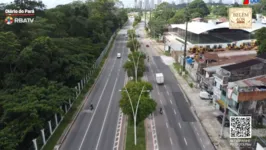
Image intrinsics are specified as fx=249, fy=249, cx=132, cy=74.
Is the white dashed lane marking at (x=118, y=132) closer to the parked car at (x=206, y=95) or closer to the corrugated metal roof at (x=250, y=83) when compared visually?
the parked car at (x=206, y=95)

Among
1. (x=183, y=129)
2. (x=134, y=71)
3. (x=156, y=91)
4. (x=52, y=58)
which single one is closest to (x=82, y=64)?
(x=52, y=58)

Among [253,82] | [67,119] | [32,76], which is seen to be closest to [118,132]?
[67,119]

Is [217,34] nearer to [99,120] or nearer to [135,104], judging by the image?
[99,120]

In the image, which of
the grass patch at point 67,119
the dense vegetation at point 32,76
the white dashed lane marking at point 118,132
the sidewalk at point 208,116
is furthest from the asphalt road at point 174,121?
the dense vegetation at point 32,76

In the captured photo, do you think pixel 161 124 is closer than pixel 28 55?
Yes

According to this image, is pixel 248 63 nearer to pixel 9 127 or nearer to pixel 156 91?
pixel 156 91

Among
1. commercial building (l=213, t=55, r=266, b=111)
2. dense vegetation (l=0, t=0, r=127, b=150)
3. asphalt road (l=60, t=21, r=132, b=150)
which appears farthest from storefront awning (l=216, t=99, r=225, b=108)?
dense vegetation (l=0, t=0, r=127, b=150)
